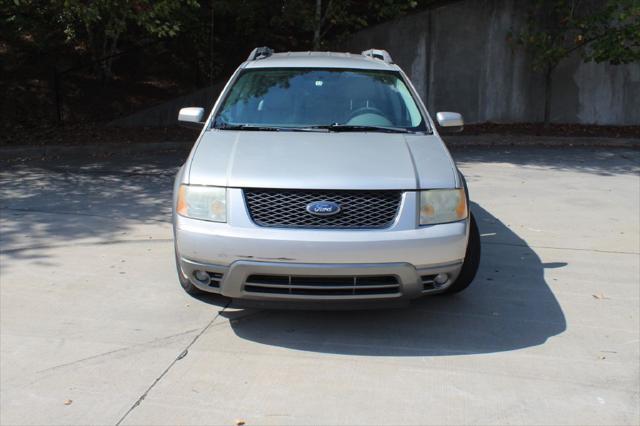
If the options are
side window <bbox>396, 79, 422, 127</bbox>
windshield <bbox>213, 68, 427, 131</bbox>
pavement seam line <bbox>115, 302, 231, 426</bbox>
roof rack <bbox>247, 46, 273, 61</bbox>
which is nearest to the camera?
pavement seam line <bbox>115, 302, 231, 426</bbox>

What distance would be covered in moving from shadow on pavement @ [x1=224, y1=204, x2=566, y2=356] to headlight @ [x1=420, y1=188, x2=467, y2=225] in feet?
2.58

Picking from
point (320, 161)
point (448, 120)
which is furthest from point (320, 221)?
point (448, 120)

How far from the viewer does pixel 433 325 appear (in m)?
4.61

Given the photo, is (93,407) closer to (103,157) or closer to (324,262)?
(324,262)

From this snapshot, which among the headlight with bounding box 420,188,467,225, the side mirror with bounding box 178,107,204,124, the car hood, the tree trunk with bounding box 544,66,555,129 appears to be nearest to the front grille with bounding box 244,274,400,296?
the headlight with bounding box 420,188,467,225

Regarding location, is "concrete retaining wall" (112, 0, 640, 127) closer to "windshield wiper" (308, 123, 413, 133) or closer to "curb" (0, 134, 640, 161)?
"curb" (0, 134, 640, 161)

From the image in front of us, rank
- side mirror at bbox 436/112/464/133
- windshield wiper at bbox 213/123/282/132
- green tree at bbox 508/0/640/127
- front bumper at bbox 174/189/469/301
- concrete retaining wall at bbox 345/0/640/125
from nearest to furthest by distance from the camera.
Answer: front bumper at bbox 174/189/469/301, windshield wiper at bbox 213/123/282/132, side mirror at bbox 436/112/464/133, green tree at bbox 508/0/640/127, concrete retaining wall at bbox 345/0/640/125

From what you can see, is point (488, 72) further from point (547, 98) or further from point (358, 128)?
point (358, 128)

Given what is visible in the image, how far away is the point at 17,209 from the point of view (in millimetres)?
7516

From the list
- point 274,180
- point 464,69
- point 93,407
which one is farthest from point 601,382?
point 464,69

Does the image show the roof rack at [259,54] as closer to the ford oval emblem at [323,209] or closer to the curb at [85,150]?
the ford oval emblem at [323,209]

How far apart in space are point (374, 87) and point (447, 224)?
1883mm

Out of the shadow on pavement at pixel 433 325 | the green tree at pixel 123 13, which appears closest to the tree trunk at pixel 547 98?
the green tree at pixel 123 13

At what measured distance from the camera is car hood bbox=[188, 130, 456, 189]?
13.6 ft
